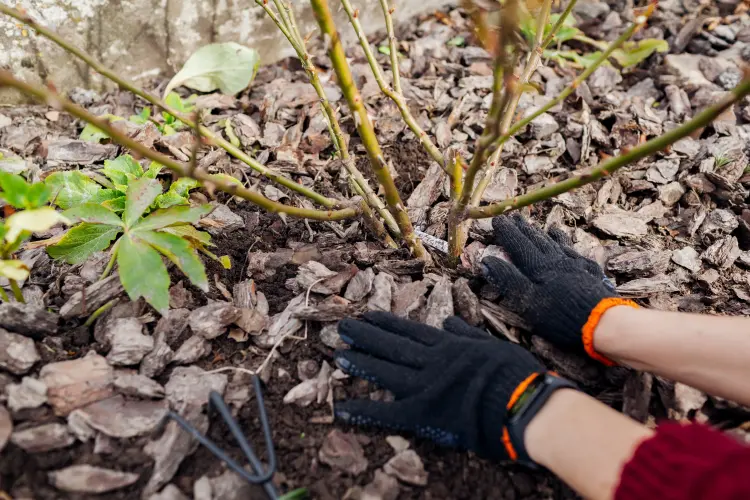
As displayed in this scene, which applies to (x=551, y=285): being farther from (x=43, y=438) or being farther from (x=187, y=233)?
(x=43, y=438)

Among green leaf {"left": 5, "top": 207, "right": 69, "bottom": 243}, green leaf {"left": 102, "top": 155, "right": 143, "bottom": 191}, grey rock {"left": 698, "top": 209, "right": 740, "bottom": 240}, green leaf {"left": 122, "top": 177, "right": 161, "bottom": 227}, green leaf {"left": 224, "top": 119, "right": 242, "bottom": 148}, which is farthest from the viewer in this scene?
green leaf {"left": 224, "top": 119, "right": 242, "bottom": 148}

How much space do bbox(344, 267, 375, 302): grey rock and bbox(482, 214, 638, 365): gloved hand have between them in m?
0.39

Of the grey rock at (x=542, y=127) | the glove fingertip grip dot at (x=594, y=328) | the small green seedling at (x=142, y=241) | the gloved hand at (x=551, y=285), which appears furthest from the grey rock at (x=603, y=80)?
the small green seedling at (x=142, y=241)

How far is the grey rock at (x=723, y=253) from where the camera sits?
2.01m

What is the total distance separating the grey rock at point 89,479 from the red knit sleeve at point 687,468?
114 centimetres

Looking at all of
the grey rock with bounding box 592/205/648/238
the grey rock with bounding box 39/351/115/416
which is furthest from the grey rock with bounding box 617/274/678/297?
the grey rock with bounding box 39/351/115/416

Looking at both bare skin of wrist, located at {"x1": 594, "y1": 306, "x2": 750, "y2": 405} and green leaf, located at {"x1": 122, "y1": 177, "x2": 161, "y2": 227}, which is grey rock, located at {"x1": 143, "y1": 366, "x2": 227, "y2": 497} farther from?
bare skin of wrist, located at {"x1": 594, "y1": 306, "x2": 750, "y2": 405}

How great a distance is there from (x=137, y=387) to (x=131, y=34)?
163 centimetres

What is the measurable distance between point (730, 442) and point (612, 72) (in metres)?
2.17

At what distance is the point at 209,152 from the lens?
2199 mm

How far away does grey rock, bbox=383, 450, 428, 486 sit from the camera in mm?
1382

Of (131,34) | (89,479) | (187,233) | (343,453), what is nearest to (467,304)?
(343,453)

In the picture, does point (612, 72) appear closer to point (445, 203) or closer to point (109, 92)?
point (445, 203)

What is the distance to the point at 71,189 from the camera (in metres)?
1.74
